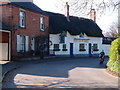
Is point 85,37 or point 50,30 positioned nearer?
point 50,30

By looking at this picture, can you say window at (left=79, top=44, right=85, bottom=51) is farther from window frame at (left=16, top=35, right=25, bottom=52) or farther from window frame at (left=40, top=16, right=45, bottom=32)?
window frame at (left=16, top=35, right=25, bottom=52)

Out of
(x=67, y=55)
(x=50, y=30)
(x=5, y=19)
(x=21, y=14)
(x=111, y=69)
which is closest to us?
(x=111, y=69)

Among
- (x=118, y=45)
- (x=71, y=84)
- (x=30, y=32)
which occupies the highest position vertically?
(x=30, y=32)

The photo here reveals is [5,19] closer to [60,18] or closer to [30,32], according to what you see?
[30,32]

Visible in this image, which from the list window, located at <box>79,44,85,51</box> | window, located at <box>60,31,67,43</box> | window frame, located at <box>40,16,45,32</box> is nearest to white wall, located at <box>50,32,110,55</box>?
window, located at <box>79,44,85,51</box>

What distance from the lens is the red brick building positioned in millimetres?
24562

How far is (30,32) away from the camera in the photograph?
28.3 m

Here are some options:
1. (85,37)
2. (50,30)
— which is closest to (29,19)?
(50,30)

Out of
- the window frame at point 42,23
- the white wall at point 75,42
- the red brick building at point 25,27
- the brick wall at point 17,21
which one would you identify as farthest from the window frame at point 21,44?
the white wall at point 75,42

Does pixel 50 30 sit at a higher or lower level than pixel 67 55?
higher

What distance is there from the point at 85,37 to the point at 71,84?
1120 inches

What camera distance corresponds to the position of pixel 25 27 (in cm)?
2708

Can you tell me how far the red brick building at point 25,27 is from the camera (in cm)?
2456

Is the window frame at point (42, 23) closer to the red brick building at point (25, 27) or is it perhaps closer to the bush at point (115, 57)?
the red brick building at point (25, 27)
